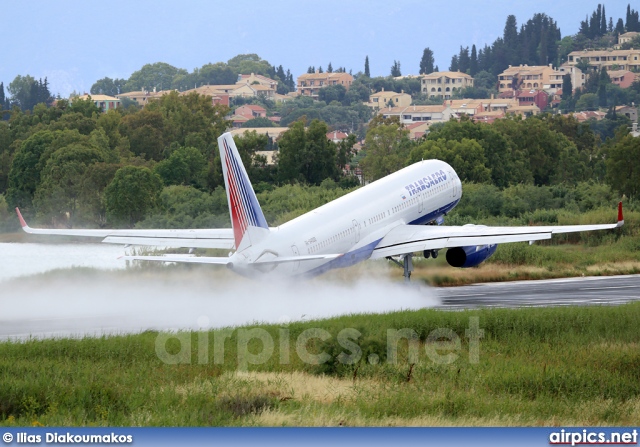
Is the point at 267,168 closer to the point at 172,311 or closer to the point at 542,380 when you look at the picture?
the point at 172,311

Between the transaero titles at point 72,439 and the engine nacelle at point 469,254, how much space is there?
3202 centimetres

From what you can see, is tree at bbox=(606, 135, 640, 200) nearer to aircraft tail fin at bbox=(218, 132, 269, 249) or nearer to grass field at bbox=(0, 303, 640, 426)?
aircraft tail fin at bbox=(218, 132, 269, 249)

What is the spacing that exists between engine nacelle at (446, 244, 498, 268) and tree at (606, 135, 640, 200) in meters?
36.8

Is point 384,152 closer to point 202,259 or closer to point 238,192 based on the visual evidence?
point 238,192

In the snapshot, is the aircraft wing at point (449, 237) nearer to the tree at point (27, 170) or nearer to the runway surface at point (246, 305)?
the runway surface at point (246, 305)

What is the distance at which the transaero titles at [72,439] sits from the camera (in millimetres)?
20219

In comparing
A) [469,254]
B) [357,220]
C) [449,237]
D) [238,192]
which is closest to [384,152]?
[469,254]

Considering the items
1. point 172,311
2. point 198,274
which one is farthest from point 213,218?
point 172,311

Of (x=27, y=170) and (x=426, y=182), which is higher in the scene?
(x=426, y=182)

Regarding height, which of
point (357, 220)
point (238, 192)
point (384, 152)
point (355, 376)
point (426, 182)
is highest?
point (238, 192)

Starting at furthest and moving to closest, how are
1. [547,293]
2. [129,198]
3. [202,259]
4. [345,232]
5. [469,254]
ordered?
1. [129,198]
2. [469,254]
3. [547,293]
4. [345,232]
5. [202,259]

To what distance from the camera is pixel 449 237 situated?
4975cm

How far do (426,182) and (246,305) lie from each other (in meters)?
14.7

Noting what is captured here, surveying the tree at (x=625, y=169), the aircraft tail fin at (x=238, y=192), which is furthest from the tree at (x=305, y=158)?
the aircraft tail fin at (x=238, y=192)
